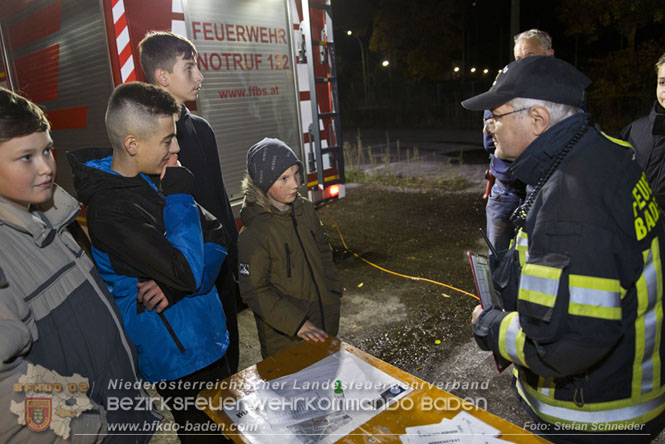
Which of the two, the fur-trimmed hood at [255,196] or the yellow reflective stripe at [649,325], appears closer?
the yellow reflective stripe at [649,325]

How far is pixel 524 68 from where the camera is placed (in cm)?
158

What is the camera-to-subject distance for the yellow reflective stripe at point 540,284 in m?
1.31

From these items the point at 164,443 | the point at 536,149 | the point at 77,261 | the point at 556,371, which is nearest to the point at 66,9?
the point at 77,261

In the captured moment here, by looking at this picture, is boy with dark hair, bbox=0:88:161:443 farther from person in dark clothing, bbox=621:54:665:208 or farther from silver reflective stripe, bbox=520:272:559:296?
person in dark clothing, bbox=621:54:665:208

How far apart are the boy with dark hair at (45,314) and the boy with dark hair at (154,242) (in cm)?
18

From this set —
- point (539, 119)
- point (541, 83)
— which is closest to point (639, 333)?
point (539, 119)

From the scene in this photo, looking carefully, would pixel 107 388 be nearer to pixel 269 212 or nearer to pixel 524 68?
pixel 269 212

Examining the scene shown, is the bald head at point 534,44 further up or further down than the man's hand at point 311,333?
further up

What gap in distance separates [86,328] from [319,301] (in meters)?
1.25

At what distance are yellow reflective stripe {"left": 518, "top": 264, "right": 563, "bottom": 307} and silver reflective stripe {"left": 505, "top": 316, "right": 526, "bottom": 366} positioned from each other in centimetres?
13

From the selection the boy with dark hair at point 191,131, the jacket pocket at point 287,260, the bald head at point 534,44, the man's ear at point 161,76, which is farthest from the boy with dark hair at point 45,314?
the bald head at point 534,44

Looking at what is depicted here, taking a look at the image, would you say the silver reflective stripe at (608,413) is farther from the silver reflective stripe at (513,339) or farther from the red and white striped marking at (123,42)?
the red and white striped marking at (123,42)

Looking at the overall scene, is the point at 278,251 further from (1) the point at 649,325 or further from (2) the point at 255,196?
(1) the point at 649,325

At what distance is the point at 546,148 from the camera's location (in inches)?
59.3
